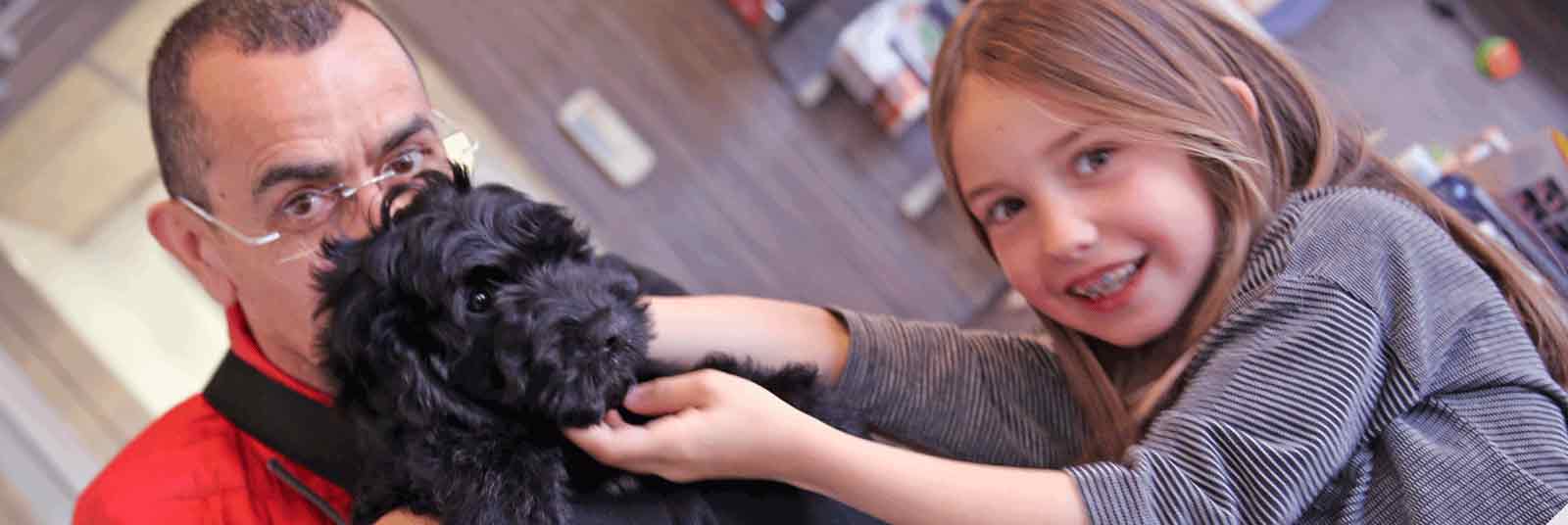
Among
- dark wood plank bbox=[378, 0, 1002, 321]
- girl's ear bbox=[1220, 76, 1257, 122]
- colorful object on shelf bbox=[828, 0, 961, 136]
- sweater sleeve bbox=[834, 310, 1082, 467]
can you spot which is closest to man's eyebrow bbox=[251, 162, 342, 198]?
sweater sleeve bbox=[834, 310, 1082, 467]

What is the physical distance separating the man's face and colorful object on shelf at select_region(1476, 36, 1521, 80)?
2.35 meters

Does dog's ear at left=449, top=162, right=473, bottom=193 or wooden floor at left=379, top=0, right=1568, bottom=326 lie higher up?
dog's ear at left=449, top=162, right=473, bottom=193

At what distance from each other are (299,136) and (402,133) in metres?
0.12

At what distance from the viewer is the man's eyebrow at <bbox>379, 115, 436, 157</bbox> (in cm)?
111

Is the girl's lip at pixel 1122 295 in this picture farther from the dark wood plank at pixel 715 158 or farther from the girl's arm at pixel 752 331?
the dark wood plank at pixel 715 158

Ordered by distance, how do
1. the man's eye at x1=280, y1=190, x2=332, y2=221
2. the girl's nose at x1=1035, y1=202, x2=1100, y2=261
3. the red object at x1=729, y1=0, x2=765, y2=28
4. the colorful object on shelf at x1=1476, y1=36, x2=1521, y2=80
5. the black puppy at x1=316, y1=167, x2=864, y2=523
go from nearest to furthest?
the black puppy at x1=316, y1=167, x2=864, y2=523 < the girl's nose at x1=1035, y1=202, x2=1100, y2=261 < the man's eye at x1=280, y1=190, x2=332, y2=221 < the colorful object on shelf at x1=1476, y1=36, x2=1521, y2=80 < the red object at x1=729, y1=0, x2=765, y2=28

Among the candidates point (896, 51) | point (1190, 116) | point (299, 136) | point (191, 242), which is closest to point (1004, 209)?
point (1190, 116)

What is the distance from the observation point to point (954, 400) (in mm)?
1172

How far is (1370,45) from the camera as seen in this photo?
221 centimetres

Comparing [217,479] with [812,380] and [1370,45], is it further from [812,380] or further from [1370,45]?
[1370,45]

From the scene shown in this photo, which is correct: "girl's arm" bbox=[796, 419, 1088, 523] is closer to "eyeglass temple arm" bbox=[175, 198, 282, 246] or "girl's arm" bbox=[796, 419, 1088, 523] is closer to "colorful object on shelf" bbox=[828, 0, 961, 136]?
"eyeglass temple arm" bbox=[175, 198, 282, 246]

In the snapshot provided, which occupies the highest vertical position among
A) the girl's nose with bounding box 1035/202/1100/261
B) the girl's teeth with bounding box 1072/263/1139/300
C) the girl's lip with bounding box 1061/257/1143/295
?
the girl's nose with bounding box 1035/202/1100/261

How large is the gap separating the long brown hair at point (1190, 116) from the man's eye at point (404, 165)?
693mm

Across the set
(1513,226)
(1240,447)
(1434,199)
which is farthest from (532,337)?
(1513,226)
